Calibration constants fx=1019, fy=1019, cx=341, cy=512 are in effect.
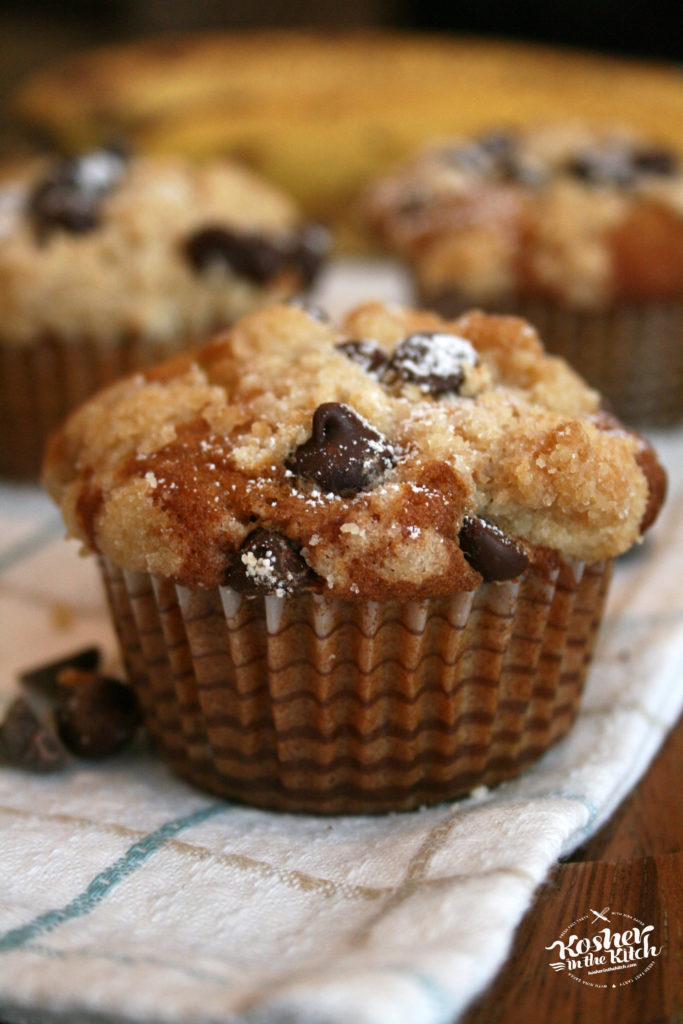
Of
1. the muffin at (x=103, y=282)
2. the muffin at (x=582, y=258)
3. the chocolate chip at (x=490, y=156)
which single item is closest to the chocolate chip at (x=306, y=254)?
the muffin at (x=103, y=282)

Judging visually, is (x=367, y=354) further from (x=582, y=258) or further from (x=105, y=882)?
(x=582, y=258)

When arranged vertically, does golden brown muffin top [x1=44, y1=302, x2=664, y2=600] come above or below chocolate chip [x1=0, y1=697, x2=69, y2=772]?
above

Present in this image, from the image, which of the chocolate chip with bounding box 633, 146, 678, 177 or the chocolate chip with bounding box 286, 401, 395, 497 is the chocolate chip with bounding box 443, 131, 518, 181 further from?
the chocolate chip with bounding box 286, 401, 395, 497

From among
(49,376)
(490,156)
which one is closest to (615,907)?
(49,376)

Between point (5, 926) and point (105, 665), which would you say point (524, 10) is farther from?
point (5, 926)

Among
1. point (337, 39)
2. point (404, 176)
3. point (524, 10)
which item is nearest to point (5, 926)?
point (404, 176)
